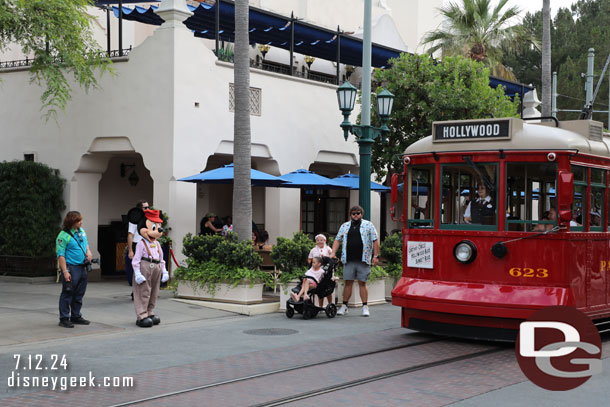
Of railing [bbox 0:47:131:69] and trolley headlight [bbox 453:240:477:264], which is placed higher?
railing [bbox 0:47:131:69]

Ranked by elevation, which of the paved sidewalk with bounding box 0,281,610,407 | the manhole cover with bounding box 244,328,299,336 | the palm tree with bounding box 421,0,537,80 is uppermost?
the palm tree with bounding box 421,0,537,80

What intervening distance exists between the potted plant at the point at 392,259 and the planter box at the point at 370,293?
74 centimetres

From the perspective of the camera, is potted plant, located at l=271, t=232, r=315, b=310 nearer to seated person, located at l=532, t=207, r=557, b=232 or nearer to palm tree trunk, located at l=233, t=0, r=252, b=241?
palm tree trunk, located at l=233, t=0, r=252, b=241

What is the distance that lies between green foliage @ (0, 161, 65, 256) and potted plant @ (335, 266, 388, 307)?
300 inches

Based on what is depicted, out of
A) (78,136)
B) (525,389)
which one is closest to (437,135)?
(525,389)

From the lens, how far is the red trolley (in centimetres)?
1045

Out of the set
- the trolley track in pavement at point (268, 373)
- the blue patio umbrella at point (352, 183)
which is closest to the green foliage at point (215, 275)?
the trolley track in pavement at point (268, 373)

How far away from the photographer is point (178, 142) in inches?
739

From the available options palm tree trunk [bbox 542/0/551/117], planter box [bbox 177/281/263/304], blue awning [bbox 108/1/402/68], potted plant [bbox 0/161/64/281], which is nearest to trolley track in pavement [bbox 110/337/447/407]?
planter box [bbox 177/281/263/304]

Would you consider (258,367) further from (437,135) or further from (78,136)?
(78,136)

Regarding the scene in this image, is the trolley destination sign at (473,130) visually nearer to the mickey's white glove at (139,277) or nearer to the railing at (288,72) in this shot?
the mickey's white glove at (139,277)

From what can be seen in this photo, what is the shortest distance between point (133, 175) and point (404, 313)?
497 inches

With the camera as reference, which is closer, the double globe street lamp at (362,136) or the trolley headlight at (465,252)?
the trolley headlight at (465,252)

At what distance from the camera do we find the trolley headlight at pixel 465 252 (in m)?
10.8
